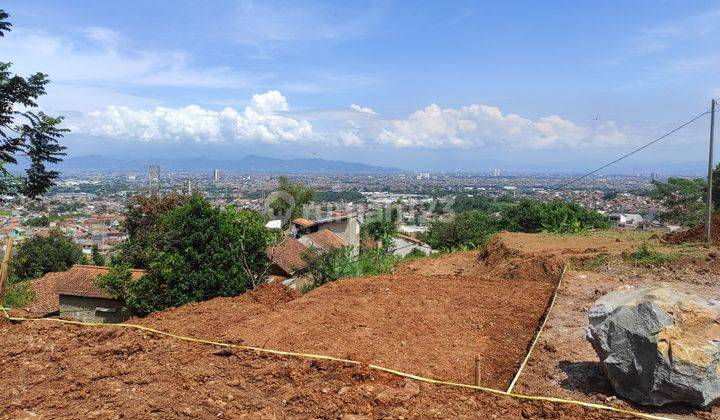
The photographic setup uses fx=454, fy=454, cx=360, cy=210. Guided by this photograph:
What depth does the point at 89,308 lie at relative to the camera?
649 inches

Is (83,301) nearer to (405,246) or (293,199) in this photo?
(405,246)

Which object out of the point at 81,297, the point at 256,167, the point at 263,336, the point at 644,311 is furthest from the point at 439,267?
the point at 256,167

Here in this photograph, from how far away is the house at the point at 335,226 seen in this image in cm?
3081

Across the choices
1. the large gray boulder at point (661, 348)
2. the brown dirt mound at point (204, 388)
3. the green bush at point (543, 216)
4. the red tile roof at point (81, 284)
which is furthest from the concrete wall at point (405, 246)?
the large gray boulder at point (661, 348)

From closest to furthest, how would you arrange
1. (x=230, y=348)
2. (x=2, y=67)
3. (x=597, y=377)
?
1. (x=597, y=377)
2. (x=230, y=348)
3. (x=2, y=67)

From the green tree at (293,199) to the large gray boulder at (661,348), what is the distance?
31092 millimetres

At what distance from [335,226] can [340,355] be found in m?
27.9

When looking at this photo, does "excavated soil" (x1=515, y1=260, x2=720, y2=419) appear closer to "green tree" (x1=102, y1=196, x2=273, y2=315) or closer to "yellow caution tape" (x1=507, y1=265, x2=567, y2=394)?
"yellow caution tape" (x1=507, y1=265, x2=567, y2=394)

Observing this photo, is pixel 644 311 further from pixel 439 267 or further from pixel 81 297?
pixel 81 297

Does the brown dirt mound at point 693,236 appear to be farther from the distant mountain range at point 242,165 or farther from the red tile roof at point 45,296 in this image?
the distant mountain range at point 242,165

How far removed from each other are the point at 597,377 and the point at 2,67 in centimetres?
1327

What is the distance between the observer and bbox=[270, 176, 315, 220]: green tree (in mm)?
34250

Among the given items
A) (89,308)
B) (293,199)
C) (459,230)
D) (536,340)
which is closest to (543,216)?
(459,230)

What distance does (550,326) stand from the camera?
561 centimetres
